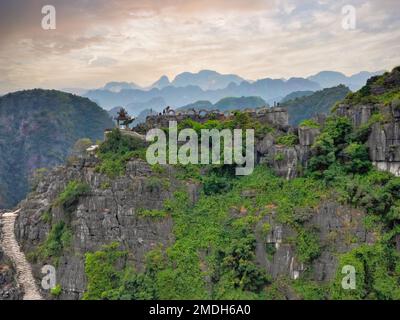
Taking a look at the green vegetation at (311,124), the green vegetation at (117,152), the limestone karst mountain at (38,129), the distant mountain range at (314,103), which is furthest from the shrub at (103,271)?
the limestone karst mountain at (38,129)

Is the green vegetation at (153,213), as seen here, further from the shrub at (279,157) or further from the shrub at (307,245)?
the shrub at (307,245)

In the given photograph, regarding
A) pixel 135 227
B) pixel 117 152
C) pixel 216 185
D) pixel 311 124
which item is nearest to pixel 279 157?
pixel 311 124

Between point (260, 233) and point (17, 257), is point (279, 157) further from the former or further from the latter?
point (17, 257)

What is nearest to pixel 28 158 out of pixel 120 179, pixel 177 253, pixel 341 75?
pixel 120 179

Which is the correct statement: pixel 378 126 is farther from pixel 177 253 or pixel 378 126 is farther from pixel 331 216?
pixel 177 253

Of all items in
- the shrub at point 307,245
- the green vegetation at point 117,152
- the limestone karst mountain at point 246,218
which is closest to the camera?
the limestone karst mountain at point 246,218

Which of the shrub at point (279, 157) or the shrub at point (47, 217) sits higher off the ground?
the shrub at point (279, 157)

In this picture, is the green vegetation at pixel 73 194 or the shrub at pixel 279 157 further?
the green vegetation at pixel 73 194
